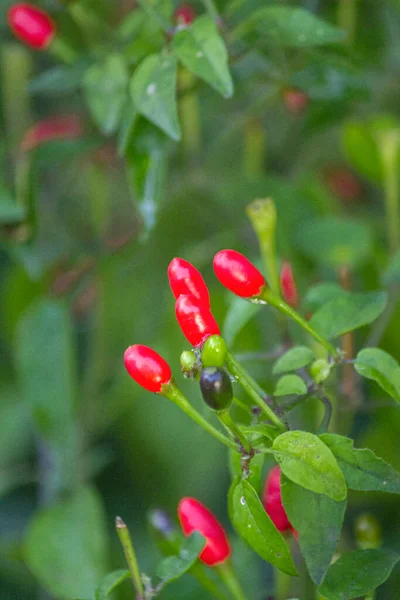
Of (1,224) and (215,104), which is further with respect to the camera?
(215,104)

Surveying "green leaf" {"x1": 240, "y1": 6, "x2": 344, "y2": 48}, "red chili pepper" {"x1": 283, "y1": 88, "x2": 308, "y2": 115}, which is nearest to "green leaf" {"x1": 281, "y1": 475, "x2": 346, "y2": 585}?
"green leaf" {"x1": 240, "y1": 6, "x2": 344, "y2": 48}

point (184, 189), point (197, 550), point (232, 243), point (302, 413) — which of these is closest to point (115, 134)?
point (184, 189)

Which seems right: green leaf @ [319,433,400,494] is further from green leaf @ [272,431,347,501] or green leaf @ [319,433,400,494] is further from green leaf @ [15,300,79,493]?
green leaf @ [15,300,79,493]

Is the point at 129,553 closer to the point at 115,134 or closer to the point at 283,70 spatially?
the point at 283,70

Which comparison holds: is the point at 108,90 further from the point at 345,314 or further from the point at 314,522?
the point at 314,522

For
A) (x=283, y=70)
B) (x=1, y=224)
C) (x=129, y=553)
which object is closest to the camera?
(x=129, y=553)

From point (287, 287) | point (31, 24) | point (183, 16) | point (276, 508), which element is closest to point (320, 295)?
point (287, 287)

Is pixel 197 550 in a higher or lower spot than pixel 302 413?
higher
